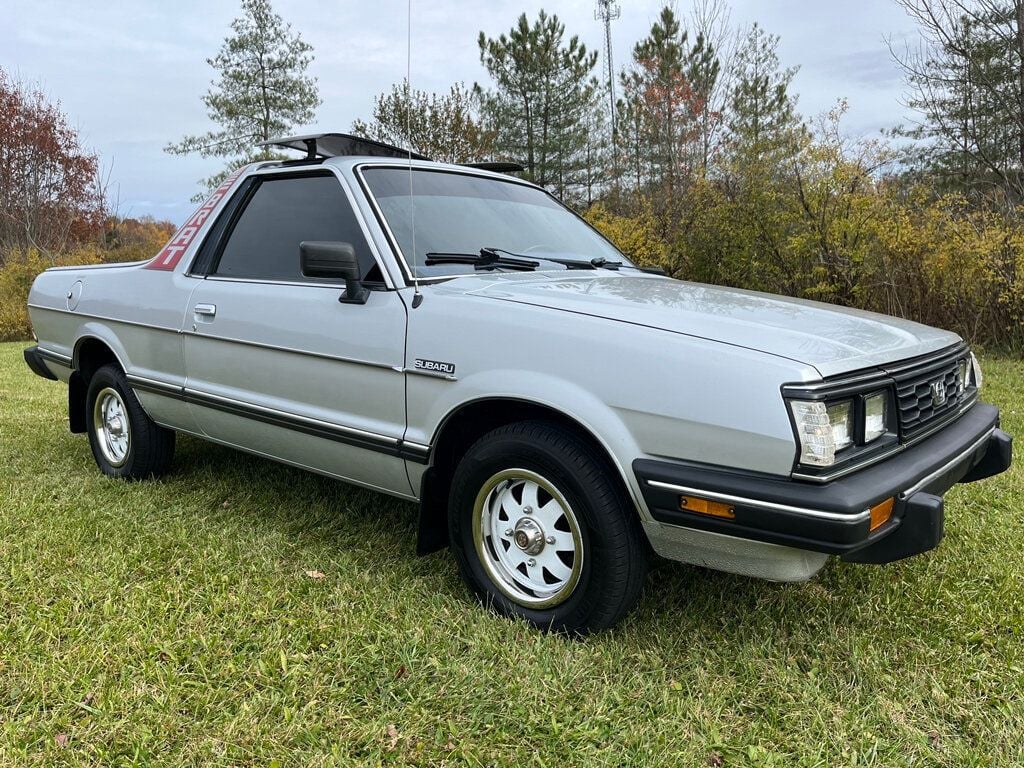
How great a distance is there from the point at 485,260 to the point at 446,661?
158cm

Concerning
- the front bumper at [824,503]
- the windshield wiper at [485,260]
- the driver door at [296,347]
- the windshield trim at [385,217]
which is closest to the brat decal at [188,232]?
the driver door at [296,347]

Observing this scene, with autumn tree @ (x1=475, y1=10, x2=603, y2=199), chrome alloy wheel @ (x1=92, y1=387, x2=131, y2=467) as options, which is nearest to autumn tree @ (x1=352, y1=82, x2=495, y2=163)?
autumn tree @ (x1=475, y1=10, x2=603, y2=199)

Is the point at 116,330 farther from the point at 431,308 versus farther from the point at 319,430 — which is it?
the point at 431,308

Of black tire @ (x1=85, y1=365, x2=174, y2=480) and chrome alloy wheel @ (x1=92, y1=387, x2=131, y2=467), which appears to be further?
chrome alloy wheel @ (x1=92, y1=387, x2=131, y2=467)

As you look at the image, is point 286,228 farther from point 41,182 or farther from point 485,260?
point 41,182

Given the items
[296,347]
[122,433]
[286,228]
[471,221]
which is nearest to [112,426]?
[122,433]

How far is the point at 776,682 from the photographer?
7.60 ft

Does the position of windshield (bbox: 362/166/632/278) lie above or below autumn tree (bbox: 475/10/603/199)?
below

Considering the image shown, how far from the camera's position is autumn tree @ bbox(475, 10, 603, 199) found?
2344cm

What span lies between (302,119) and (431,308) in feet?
75.2

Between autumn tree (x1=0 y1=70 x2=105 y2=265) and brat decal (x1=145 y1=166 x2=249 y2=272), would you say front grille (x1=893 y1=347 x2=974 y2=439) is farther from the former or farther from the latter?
autumn tree (x1=0 y1=70 x2=105 y2=265)

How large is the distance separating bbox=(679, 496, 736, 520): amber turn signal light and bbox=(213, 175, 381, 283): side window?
1518mm

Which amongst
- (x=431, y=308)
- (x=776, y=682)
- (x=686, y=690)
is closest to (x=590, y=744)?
(x=686, y=690)

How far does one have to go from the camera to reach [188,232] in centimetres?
387
